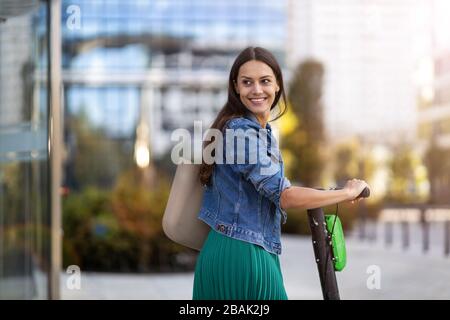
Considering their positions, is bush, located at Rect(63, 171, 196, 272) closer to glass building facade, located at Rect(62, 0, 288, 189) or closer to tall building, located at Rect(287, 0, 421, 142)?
tall building, located at Rect(287, 0, 421, 142)

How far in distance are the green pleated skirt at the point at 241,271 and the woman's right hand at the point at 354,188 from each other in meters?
0.26

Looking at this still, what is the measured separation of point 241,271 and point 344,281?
23.4 feet

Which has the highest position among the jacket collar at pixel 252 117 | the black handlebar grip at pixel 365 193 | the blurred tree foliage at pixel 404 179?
the jacket collar at pixel 252 117

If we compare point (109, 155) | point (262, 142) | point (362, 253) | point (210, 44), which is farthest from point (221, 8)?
point (262, 142)

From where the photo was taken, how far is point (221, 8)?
1465 inches

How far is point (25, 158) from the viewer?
602cm

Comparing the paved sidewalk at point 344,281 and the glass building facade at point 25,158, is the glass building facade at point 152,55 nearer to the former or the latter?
the paved sidewalk at point 344,281

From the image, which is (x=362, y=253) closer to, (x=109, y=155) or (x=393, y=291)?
(x=393, y=291)

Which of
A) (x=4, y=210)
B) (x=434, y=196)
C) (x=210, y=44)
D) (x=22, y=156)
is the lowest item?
(x=434, y=196)

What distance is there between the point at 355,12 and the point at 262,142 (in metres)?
34.3

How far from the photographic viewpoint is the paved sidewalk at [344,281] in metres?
7.87

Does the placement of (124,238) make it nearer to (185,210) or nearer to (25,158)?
(25,158)

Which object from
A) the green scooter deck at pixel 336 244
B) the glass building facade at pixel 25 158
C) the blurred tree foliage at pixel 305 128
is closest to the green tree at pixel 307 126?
the blurred tree foliage at pixel 305 128

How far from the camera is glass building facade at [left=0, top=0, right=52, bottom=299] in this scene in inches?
231
